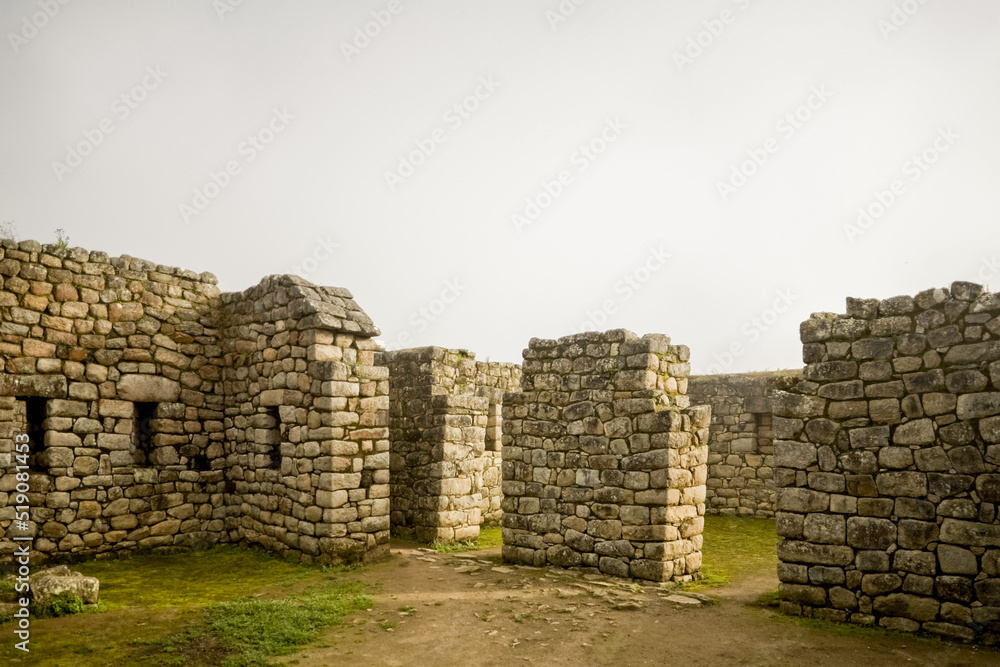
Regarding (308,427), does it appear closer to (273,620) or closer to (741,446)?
(273,620)

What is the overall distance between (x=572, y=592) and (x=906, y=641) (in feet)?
12.0

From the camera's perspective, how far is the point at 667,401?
30.9ft

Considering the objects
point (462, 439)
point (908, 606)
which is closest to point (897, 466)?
point (908, 606)

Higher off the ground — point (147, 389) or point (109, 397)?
point (147, 389)

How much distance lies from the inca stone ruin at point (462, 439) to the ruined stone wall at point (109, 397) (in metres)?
0.03

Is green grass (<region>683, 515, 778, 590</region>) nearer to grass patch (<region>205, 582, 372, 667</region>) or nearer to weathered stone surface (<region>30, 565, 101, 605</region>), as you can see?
grass patch (<region>205, 582, 372, 667</region>)

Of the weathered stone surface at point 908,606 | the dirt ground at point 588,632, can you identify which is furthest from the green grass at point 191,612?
the weathered stone surface at point 908,606

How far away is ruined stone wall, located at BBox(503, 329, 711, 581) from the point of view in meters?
9.03

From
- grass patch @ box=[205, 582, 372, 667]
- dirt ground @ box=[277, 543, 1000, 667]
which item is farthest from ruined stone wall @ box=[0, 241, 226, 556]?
dirt ground @ box=[277, 543, 1000, 667]

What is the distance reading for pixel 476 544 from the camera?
40.6 ft

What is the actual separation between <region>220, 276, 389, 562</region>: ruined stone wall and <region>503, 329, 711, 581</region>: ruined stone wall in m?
2.21

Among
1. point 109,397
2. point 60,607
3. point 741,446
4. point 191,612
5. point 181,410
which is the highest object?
point 109,397

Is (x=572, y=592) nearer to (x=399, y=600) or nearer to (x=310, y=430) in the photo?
(x=399, y=600)

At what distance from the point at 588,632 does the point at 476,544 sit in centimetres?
556
